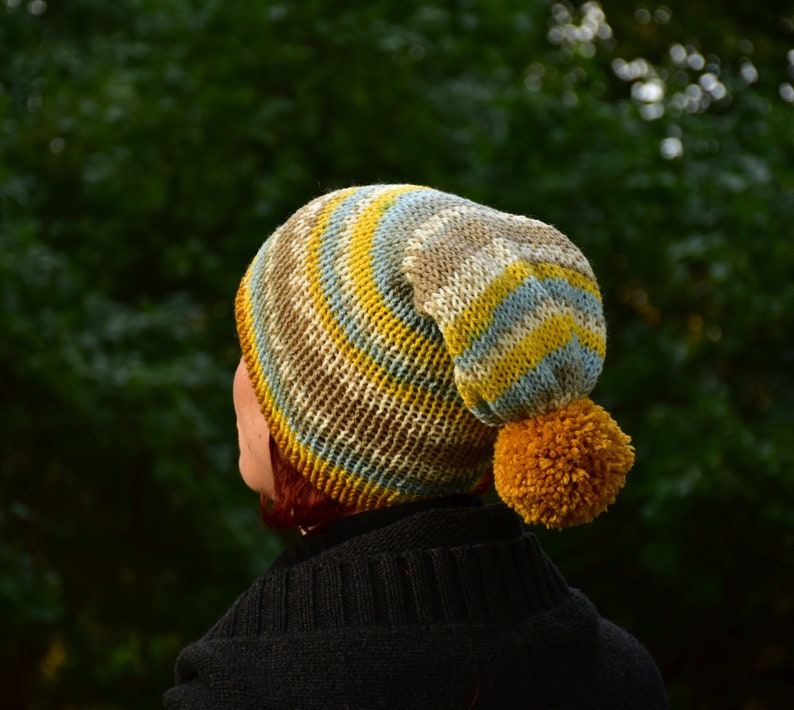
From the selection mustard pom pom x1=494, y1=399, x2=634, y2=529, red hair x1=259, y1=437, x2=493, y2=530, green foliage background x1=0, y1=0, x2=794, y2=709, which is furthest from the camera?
green foliage background x1=0, y1=0, x2=794, y2=709

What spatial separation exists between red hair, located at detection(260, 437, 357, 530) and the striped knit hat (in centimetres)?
3

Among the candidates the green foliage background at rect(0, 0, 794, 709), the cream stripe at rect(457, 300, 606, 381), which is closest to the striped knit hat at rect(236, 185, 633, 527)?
the cream stripe at rect(457, 300, 606, 381)

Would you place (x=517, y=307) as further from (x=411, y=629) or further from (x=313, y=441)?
(x=411, y=629)

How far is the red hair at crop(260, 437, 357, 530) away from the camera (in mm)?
1935

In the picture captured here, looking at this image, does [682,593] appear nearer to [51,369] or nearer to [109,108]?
[51,369]

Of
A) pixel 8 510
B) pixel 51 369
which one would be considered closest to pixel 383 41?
pixel 51 369

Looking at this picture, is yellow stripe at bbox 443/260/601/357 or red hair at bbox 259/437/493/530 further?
red hair at bbox 259/437/493/530

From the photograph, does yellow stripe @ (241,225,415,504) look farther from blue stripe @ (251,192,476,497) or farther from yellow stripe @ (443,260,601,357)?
yellow stripe @ (443,260,601,357)

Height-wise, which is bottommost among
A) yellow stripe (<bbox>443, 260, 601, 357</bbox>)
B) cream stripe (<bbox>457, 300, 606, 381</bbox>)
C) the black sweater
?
the black sweater

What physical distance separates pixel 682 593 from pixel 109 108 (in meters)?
3.30

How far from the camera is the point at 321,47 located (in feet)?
17.9

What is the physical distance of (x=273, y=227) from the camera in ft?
17.4

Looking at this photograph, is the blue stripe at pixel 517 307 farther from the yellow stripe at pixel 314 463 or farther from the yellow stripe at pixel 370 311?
the yellow stripe at pixel 314 463

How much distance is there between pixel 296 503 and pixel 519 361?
467 millimetres
